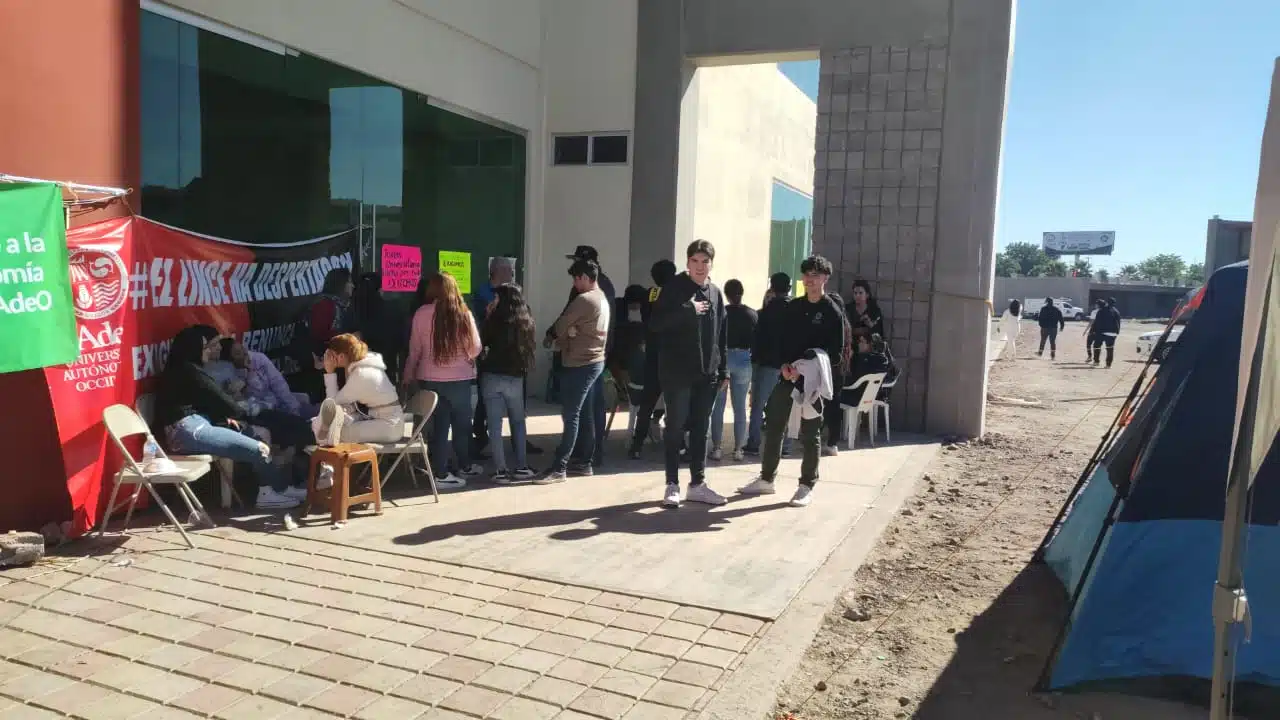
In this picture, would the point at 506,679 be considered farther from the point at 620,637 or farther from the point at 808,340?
the point at 808,340

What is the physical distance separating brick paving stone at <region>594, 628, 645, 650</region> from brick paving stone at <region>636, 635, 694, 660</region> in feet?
0.13

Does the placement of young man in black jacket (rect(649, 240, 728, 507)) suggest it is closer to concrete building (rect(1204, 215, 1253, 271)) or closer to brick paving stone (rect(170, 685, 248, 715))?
brick paving stone (rect(170, 685, 248, 715))

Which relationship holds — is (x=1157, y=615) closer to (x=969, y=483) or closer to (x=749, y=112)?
(x=969, y=483)

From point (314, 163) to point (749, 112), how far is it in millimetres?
9132

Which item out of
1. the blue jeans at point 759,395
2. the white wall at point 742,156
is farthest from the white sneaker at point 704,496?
the white wall at point 742,156

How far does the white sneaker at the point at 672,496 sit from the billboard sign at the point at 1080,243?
405 feet

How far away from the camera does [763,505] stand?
702 cm

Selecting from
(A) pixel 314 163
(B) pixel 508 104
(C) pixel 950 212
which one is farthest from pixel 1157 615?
(B) pixel 508 104

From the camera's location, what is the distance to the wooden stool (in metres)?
6.16

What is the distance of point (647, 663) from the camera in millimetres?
4137

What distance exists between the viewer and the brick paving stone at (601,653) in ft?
13.6

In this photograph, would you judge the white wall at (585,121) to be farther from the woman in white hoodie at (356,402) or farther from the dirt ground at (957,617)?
the woman in white hoodie at (356,402)

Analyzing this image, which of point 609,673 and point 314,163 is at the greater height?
point 314,163

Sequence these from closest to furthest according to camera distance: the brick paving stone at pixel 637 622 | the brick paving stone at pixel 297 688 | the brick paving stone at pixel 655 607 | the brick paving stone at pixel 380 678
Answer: the brick paving stone at pixel 297 688 → the brick paving stone at pixel 380 678 → the brick paving stone at pixel 637 622 → the brick paving stone at pixel 655 607
